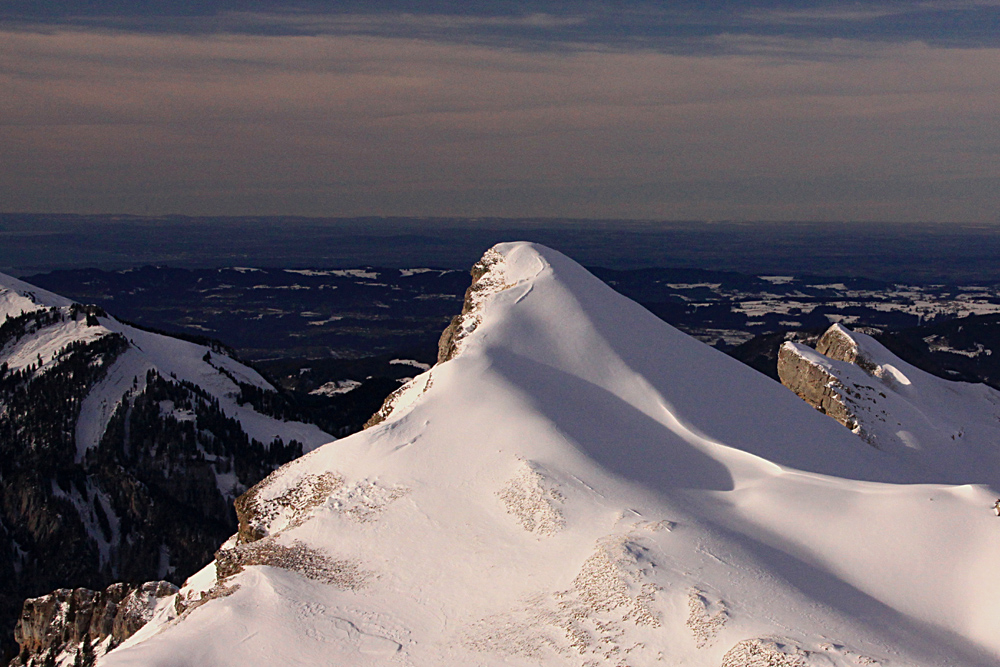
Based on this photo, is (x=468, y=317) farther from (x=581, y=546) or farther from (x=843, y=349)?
(x=843, y=349)

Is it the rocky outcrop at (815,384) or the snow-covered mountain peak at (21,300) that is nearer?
the rocky outcrop at (815,384)

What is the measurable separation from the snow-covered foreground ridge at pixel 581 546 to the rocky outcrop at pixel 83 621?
12.0 ft

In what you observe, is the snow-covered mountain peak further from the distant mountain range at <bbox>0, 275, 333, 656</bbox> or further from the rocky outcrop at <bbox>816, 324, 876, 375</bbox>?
the rocky outcrop at <bbox>816, 324, 876, 375</bbox>

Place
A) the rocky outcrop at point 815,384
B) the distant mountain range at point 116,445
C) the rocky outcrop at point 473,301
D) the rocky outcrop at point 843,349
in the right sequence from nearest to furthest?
the rocky outcrop at point 473,301, the rocky outcrop at point 815,384, the rocky outcrop at point 843,349, the distant mountain range at point 116,445

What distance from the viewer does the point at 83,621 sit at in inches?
2087

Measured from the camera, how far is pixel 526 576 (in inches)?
1399

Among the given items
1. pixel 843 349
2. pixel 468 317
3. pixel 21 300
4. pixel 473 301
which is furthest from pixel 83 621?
pixel 21 300

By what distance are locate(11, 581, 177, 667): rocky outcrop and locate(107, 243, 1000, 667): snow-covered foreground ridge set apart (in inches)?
143

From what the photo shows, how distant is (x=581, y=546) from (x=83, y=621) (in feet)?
109

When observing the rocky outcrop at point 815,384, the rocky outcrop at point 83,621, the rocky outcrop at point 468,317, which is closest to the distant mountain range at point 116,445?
the rocky outcrop at point 83,621

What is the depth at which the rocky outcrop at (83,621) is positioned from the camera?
4784cm

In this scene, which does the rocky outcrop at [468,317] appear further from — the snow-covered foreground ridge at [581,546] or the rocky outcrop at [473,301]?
the snow-covered foreground ridge at [581,546]

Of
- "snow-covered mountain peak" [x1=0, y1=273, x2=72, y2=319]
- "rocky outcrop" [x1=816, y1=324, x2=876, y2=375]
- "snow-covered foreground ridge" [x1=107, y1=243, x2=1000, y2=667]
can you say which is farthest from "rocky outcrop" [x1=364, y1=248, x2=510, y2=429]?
"snow-covered mountain peak" [x1=0, y1=273, x2=72, y2=319]

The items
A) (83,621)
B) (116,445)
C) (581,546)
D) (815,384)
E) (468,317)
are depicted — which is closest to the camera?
(581,546)
